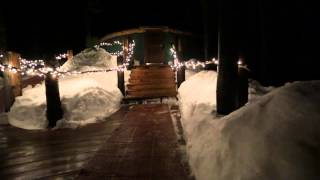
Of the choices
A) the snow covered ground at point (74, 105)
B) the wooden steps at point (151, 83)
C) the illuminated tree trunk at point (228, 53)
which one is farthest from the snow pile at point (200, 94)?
the snow covered ground at point (74, 105)

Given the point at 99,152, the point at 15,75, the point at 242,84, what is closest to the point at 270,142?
the point at 242,84

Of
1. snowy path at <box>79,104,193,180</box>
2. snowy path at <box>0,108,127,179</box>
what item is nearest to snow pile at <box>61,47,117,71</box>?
snowy path at <box>0,108,127,179</box>

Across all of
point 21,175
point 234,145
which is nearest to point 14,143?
point 21,175

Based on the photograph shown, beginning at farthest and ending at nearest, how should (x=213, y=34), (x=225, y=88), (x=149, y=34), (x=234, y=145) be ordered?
(x=149, y=34) → (x=213, y=34) → (x=225, y=88) → (x=234, y=145)

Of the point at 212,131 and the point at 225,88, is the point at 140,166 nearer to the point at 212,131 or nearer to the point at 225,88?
the point at 212,131

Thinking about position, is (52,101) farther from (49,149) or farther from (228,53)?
(228,53)

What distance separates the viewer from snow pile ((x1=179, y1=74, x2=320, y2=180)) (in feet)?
13.1

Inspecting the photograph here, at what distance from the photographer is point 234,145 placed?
16.9 feet

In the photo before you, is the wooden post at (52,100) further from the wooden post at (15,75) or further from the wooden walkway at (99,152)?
the wooden post at (15,75)

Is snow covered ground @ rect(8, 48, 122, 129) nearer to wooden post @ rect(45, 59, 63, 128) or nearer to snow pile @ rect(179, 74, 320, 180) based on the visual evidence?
wooden post @ rect(45, 59, 63, 128)

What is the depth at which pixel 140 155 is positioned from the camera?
25.7 ft

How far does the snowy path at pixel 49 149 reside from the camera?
23.5ft

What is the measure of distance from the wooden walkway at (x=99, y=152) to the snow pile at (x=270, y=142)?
3.25 ft

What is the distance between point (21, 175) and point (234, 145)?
4462 mm
